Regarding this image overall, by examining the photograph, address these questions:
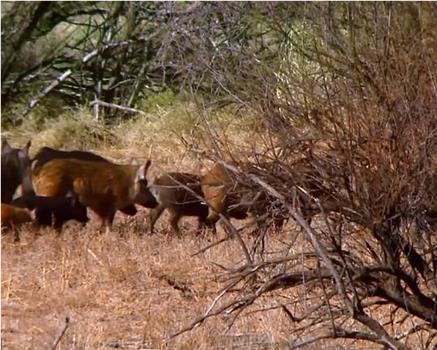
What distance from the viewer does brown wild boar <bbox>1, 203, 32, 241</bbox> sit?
9117 mm

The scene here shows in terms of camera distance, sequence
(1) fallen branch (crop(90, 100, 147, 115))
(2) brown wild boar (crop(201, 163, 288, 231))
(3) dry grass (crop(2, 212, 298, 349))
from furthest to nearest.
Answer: (1) fallen branch (crop(90, 100, 147, 115)) → (3) dry grass (crop(2, 212, 298, 349)) → (2) brown wild boar (crop(201, 163, 288, 231))

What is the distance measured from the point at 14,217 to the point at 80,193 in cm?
88

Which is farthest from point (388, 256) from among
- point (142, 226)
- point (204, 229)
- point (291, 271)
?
point (142, 226)

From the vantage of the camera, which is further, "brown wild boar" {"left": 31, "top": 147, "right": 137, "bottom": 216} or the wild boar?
"brown wild boar" {"left": 31, "top": 147, "right": 137, "bottom": 216}

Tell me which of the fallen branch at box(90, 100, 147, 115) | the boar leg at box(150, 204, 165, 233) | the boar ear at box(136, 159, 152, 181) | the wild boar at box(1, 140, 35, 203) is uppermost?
the boar ear at box(136, 159, 152, 181)

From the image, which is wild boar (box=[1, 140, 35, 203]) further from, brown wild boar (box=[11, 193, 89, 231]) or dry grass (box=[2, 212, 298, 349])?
dry grass (box=[2, 212, 298, 349])

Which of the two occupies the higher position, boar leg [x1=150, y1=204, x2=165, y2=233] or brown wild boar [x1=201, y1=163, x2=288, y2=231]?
brown wild boar [x1=201, y1=163, x2=288, y2=231]

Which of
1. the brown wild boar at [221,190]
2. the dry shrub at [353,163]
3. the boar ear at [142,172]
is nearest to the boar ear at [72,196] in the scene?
Result: the boar ear at [142,172]

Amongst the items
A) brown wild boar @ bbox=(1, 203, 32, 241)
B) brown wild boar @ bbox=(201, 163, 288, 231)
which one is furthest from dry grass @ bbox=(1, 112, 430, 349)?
brown wild boar @ bbox=(201, 163, 288, 231)

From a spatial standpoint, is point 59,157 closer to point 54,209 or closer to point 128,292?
point 54,209

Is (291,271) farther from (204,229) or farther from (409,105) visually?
(204,229)

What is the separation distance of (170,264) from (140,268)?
0.23m

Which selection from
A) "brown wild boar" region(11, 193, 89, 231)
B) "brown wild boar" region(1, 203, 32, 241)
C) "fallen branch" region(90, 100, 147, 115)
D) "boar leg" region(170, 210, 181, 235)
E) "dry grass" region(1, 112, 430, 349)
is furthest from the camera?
"fallen branch" region(90, 100, 147, 115)

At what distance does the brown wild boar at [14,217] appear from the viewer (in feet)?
29.9
